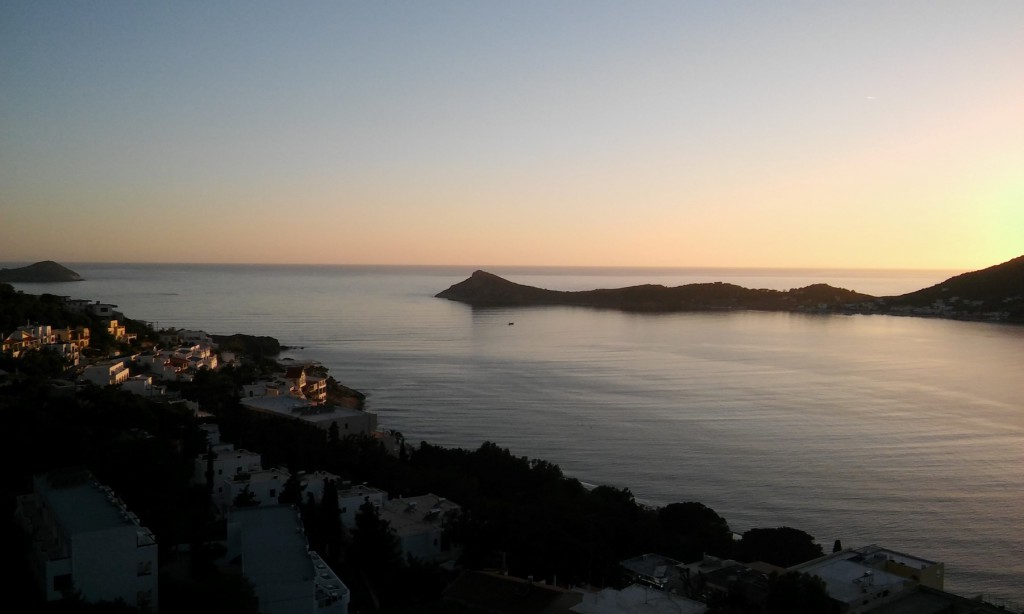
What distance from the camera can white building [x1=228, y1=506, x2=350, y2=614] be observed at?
5000mm

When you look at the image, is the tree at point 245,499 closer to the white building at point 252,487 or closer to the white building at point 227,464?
the white building at point 252,487

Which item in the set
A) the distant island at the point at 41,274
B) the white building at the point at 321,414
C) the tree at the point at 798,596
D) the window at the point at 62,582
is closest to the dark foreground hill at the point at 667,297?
the white building at the point at 321,414

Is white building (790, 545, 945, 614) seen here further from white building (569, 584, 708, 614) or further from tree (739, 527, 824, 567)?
white building (569, 584, 708, 614)

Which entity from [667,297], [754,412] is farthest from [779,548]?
[667,297]

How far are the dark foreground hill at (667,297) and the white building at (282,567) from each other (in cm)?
4751

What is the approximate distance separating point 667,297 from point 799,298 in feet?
30.8

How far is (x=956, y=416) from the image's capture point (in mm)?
16672

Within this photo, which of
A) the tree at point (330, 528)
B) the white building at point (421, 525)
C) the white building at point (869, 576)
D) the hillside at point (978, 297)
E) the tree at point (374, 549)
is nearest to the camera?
the white building at point (869, 576)

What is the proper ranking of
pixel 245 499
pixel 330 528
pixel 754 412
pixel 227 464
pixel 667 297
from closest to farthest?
pixel 330 528 < pixel 245 499 < pixel 227 464 < pixel 754 412 < pixel 667 297

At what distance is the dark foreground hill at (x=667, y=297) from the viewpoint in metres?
54.4

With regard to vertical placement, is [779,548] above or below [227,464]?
below

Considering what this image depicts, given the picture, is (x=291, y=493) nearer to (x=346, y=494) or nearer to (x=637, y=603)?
(x=346, y=494)

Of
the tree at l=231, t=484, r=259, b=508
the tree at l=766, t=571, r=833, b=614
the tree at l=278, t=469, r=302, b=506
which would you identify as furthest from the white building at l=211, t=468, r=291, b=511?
the tree at l=766, t=571, r=833, b=614

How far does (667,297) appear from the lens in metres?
56.8
